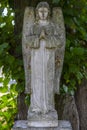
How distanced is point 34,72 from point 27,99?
72 centimetres

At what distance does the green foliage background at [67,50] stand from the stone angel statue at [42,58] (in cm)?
42

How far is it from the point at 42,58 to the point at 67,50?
0.64m

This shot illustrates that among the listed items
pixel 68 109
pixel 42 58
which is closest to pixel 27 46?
pixel 42 58

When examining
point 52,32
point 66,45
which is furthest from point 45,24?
point 66,45

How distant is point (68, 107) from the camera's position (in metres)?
4.68

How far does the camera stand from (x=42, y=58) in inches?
149

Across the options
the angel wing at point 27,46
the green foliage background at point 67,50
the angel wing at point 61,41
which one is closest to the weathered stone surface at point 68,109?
the green foliage background at point 67,50

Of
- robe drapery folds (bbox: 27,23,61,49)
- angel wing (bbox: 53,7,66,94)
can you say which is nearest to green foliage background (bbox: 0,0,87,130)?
angel wing (bbox: 53,7,66,94)

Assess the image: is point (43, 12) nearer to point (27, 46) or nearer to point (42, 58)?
point (27, 46)

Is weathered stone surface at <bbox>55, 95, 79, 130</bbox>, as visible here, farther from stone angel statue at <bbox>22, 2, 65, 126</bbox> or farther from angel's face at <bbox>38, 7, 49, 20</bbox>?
angel's face at <bbox>38, 7, 49, 20</bbox>

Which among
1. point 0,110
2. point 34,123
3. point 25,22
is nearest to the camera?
point 34,123

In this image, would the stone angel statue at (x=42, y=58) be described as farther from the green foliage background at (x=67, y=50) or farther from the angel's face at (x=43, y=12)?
the green foliage background at (x=67, y=50)

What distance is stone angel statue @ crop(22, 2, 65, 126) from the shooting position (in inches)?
148

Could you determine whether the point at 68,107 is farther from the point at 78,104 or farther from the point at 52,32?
the point at 52,32
